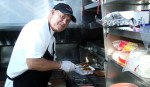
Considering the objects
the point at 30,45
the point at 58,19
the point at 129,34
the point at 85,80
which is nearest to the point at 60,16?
the point at 58,19

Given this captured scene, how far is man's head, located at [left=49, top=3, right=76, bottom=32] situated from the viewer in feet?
5.98

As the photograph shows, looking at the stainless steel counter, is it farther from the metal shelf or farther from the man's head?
the metal shelf

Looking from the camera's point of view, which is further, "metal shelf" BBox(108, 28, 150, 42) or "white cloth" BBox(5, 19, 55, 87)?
"white cloth" BBox(5, 19, 55, 87)

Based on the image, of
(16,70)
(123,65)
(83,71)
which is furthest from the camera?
(83,71)

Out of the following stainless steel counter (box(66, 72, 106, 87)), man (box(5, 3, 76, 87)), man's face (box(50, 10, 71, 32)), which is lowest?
stainless steel counter (box(66, 72, 106, 87))

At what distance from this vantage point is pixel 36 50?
1.77 meters

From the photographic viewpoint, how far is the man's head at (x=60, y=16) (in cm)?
182

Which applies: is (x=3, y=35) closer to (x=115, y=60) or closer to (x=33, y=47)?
(x=33, y=47)

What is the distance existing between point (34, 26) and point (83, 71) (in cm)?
68

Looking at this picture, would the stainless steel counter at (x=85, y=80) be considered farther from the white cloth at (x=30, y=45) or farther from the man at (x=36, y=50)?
the white cloth at (x=30, y=45)

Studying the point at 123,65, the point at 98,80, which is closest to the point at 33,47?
the point at 98,80

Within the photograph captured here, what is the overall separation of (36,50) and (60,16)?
33 cm

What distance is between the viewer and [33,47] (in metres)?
1.76

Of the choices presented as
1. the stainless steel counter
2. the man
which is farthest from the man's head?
the stainless steel counter
